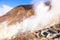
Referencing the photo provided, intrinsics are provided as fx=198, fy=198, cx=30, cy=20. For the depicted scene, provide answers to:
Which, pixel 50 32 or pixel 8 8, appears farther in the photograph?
pixel 8 8

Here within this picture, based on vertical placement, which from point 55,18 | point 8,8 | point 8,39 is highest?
point 8,8

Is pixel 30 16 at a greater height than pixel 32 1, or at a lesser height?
lesser

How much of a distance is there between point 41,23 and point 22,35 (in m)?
0.32

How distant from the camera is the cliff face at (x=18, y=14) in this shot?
114 inches

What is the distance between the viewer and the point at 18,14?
2.92 metres

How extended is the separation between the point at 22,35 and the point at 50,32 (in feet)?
1.32

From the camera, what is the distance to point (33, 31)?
283 centimetres

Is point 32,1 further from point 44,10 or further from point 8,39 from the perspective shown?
point 8,39

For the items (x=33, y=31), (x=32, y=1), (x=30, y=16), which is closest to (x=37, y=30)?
(x=33, y=31)

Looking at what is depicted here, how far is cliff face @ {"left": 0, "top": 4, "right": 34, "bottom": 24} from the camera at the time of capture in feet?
9.54

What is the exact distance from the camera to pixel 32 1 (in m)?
2.93

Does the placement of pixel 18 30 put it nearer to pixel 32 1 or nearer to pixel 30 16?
pixel 30 16

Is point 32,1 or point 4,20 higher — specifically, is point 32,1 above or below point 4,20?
above

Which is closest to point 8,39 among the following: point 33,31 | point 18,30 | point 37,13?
point 18,30
